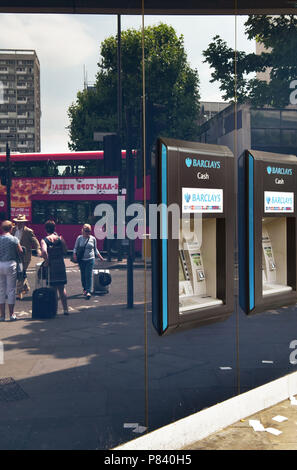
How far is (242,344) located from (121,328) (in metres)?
1.43

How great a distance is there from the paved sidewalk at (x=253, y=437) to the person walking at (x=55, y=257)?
1.55 metres

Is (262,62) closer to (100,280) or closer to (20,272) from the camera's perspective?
(100,280)

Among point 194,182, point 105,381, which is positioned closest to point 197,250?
point 194,182

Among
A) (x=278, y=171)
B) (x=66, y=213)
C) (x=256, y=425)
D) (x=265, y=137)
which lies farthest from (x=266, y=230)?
(x=66, y=213)

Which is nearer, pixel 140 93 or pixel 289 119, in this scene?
pixel 140 93

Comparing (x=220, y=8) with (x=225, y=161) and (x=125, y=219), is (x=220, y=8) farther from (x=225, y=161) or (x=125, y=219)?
(x=125, y=219)

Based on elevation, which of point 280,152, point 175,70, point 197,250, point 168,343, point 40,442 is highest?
point 175,70

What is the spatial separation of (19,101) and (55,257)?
1.19 metres

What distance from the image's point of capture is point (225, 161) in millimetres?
4820

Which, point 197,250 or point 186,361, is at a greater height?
point 197,250

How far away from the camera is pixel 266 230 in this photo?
19.7ft

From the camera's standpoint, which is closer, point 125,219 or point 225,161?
point 125,219

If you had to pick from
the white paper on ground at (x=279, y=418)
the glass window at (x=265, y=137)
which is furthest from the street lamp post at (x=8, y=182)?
the white paper on ground at (x=279, y=418)

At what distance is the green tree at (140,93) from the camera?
4148mm
